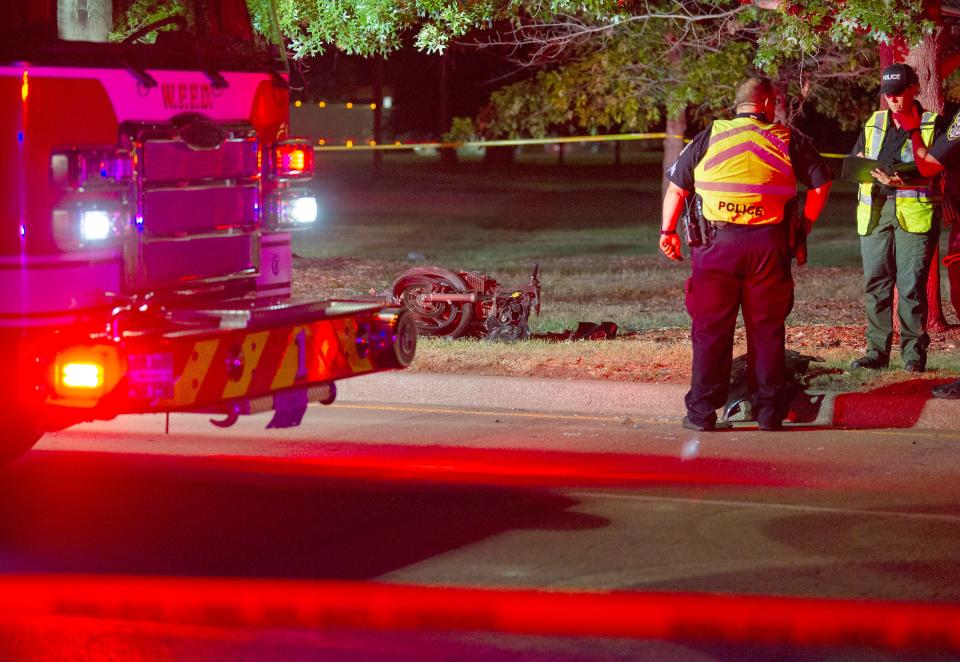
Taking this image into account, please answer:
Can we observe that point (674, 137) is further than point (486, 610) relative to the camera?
Yes

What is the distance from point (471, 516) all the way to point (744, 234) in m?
A: 2.42

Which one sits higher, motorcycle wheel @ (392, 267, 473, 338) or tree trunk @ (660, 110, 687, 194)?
tree trunk @ (660, 110, 687, 194)

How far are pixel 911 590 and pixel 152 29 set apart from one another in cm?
365

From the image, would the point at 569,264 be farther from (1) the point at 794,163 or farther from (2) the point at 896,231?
(1) the point at 794,163

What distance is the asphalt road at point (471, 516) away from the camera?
5.02 metres

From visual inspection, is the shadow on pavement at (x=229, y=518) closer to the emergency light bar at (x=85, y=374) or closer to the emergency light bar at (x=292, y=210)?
the emergency light bar at (x=85, y=374)

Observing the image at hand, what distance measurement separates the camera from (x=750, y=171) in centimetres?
804

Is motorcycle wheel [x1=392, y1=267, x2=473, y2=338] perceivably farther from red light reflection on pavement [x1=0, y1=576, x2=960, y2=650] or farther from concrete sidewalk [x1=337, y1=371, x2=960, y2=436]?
red light reflection on pavement [x1=0, y1=576, x2=960, y2=650]

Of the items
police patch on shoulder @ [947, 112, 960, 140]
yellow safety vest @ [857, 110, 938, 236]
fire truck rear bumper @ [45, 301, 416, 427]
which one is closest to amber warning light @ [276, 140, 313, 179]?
fire truck rear bumper @ [45, 301, 416, 427]

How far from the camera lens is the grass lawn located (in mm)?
9664

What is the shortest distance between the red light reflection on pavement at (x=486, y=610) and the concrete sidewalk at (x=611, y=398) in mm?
3386

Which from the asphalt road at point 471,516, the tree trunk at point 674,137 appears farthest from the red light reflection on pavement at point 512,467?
the tree trunk at point 674,137

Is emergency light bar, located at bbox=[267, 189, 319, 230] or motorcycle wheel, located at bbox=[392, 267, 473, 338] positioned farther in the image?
motorcycle wheel, located at bbox=[392, 267, 473, 338]

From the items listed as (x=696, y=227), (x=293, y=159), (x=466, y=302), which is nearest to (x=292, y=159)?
(x=293, y=159)
